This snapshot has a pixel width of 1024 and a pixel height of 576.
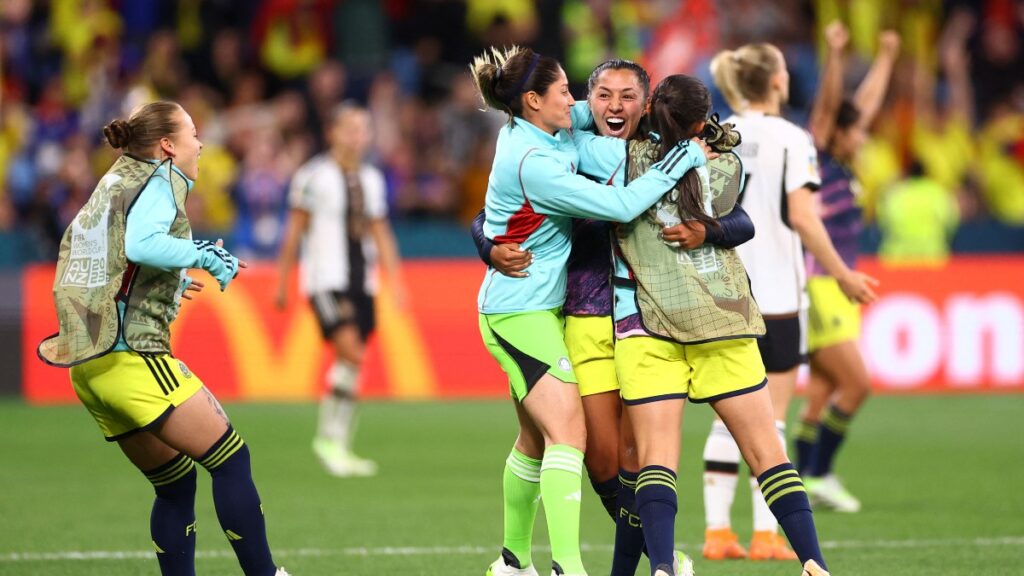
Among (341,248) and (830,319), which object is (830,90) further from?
(341,248)

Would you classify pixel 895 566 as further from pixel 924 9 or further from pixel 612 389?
pixel 924 9

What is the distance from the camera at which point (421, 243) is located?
17531mm

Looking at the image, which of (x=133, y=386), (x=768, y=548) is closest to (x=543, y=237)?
(x=133, y=386)

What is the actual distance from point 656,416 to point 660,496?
0.31 meters

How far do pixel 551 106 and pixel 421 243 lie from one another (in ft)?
37.3

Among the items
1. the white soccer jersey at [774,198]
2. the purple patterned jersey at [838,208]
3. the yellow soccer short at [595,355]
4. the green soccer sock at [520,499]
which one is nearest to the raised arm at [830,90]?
the purple patterned jersey at [838,208]

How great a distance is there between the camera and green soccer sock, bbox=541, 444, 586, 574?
614 centimetres

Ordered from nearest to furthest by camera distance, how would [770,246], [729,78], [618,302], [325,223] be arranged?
[618,302]
[770,246]
[729,78]
[325,223]

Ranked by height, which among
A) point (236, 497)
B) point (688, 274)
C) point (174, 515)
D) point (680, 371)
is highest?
point (688, 274)

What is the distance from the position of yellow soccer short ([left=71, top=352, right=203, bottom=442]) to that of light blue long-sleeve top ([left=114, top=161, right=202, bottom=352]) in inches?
3.0

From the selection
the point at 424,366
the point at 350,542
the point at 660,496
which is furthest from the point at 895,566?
the point at 424,366

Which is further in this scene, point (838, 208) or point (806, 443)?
point (806, 443)

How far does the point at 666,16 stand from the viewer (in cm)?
2114

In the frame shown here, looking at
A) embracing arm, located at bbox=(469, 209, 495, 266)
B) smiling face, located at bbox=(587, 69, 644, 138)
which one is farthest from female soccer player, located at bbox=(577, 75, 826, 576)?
embracing arm, located at bbox=(469, 209, 495, 266)
